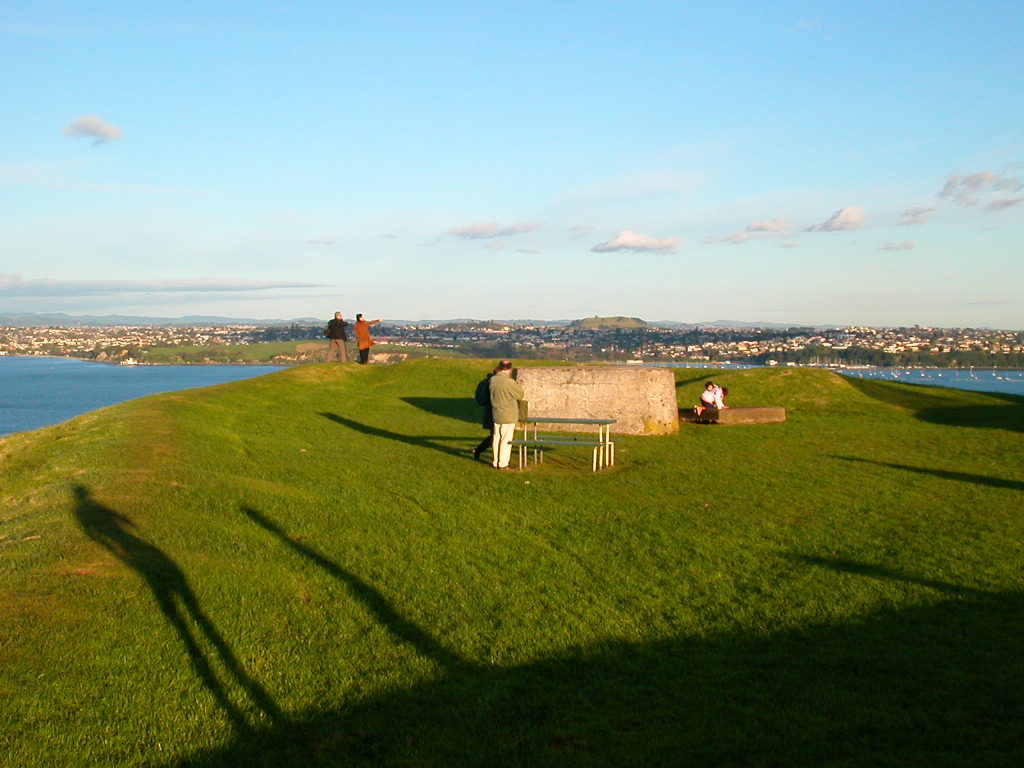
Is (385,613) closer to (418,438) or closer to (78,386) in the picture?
(418,438)

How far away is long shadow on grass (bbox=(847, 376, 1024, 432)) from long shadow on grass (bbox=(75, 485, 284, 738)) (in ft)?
60.6

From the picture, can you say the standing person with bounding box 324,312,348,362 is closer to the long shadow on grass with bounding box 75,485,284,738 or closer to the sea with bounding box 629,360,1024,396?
the sea with bounding box 629,360,1024,396

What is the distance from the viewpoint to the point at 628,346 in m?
66.6

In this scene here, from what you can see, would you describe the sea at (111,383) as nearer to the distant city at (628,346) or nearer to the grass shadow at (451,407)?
the distant city at (628,346)

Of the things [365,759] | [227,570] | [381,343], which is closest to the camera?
[365,759]

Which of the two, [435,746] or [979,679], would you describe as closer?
[435,746]

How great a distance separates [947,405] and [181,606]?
23.6 m

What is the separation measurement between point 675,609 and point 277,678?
328 centimetres

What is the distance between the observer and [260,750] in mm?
5031

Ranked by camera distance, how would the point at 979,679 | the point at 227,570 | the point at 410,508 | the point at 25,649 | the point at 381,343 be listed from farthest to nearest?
the point at 381,343
the point at 410,508
the point at 227,570
the point at 25,649
the point at 979,679

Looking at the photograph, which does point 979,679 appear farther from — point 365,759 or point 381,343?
point 381,343

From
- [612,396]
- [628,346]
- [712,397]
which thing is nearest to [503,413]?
[612,396]

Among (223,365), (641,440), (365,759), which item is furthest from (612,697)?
(223,365)

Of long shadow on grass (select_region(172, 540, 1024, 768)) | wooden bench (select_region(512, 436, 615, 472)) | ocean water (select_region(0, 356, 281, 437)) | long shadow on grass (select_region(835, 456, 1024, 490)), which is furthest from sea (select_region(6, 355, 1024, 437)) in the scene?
long shadow on grass (select_region(172, 540, 1024, 768))
